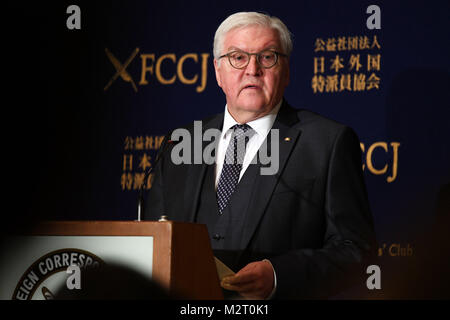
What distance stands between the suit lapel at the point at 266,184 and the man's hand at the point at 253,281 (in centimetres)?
33

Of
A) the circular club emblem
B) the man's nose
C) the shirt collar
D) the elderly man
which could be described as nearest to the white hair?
the elderly man

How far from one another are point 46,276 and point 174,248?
→ 15.6 inches

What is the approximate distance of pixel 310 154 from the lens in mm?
2480

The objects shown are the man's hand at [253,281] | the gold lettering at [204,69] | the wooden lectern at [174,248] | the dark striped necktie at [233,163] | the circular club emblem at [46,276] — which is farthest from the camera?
the gold lettering at [204,69]

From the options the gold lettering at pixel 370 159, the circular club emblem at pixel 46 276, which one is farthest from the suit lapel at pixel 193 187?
the gold lettering at pixel 370 159

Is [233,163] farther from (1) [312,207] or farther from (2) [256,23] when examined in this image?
(2) [256,23]

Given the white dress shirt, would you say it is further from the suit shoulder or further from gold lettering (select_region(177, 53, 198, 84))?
gold lettering (select_region(177, 53, 198, 84))

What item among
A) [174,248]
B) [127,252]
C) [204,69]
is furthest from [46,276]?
[204,69]

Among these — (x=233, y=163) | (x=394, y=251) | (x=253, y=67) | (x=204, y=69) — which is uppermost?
(x=204, y=69)

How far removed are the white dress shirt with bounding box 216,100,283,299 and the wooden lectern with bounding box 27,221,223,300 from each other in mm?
759

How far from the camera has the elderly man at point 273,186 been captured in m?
2.30

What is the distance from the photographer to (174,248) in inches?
63.2

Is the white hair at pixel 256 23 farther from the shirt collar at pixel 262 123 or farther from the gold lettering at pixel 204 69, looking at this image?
the gold lettering at pixel 204 69
